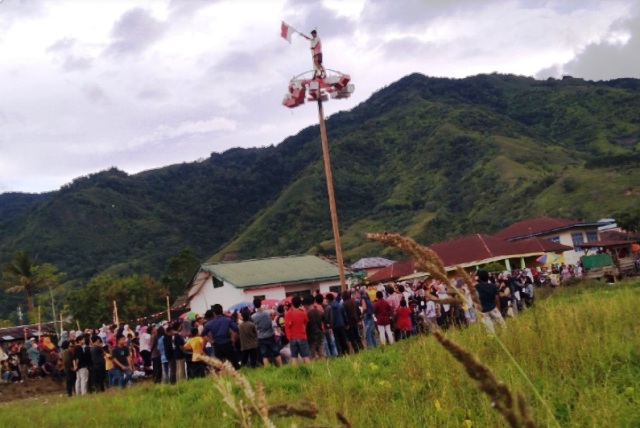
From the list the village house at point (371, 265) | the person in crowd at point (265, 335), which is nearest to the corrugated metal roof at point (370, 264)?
the village house at point (371, 265)

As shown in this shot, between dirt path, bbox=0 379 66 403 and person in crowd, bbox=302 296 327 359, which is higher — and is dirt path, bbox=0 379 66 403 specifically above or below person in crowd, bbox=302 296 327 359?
below

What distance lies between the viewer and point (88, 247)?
94312mm

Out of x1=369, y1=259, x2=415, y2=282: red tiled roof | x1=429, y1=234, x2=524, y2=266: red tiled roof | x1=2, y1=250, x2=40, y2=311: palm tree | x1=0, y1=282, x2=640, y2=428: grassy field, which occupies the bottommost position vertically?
x1=0, y1=282, x2=640, y2=428: grassy field

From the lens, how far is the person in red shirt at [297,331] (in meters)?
12.9

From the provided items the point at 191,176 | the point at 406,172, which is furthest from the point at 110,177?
the point at 406,172

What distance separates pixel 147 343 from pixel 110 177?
360ft

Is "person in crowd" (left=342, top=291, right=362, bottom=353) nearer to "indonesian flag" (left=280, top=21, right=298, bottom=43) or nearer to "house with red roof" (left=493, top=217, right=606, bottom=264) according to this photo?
"indonesian flag" (left=280, top=21, right=298, bottom=43)

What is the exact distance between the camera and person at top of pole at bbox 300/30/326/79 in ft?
68.8

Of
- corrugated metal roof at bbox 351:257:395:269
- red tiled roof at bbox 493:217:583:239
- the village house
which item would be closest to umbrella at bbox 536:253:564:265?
red tiled roof at bbox 493:217:583:239

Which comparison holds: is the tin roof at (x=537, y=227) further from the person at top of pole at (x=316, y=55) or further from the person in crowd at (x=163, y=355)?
the person in crowd at (x=163, y=355)

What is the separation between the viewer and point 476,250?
35.8m

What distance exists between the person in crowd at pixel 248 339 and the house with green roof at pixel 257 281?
22978 mm

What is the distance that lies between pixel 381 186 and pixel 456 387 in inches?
3770

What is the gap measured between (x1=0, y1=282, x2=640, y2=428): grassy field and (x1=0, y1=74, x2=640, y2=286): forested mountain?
194 ft
